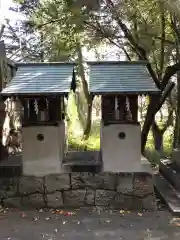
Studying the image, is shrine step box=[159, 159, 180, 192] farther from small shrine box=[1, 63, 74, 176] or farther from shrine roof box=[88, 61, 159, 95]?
small shrine box=[1, 63, 74, 176]

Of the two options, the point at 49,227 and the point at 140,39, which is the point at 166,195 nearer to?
the point at 49,227

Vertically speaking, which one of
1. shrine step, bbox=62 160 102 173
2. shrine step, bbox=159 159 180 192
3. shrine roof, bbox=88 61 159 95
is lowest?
shrine step, bbox=159 159 180 192

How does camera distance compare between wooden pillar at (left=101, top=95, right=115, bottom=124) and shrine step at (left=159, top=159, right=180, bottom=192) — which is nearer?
wooden pillar at (left=101, top=95, right=115, bottom=124)

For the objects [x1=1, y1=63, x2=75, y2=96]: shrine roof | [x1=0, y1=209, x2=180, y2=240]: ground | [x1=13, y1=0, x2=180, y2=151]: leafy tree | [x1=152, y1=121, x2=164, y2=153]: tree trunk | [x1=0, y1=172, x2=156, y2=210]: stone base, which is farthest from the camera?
[x1=152, y1=121, x2=164, y2=153]: tree trunk

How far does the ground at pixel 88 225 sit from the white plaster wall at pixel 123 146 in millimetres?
736

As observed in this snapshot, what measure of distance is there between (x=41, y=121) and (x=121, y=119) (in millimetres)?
1230

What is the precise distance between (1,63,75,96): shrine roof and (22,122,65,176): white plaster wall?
23.7 inches

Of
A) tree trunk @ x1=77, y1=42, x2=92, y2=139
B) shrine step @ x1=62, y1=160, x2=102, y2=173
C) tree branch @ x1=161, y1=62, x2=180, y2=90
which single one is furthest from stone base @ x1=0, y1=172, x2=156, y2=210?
tree trunk @ x1=77, y1=42, x2=92, y2=139

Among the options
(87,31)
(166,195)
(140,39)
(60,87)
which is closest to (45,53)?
(87,31)

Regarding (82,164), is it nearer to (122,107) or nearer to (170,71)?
(122,107)

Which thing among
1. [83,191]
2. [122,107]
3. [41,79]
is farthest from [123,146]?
[41,79]

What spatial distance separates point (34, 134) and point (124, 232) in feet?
6.46

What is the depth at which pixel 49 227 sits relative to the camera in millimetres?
4758

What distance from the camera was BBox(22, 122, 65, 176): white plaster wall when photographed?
547 cm
